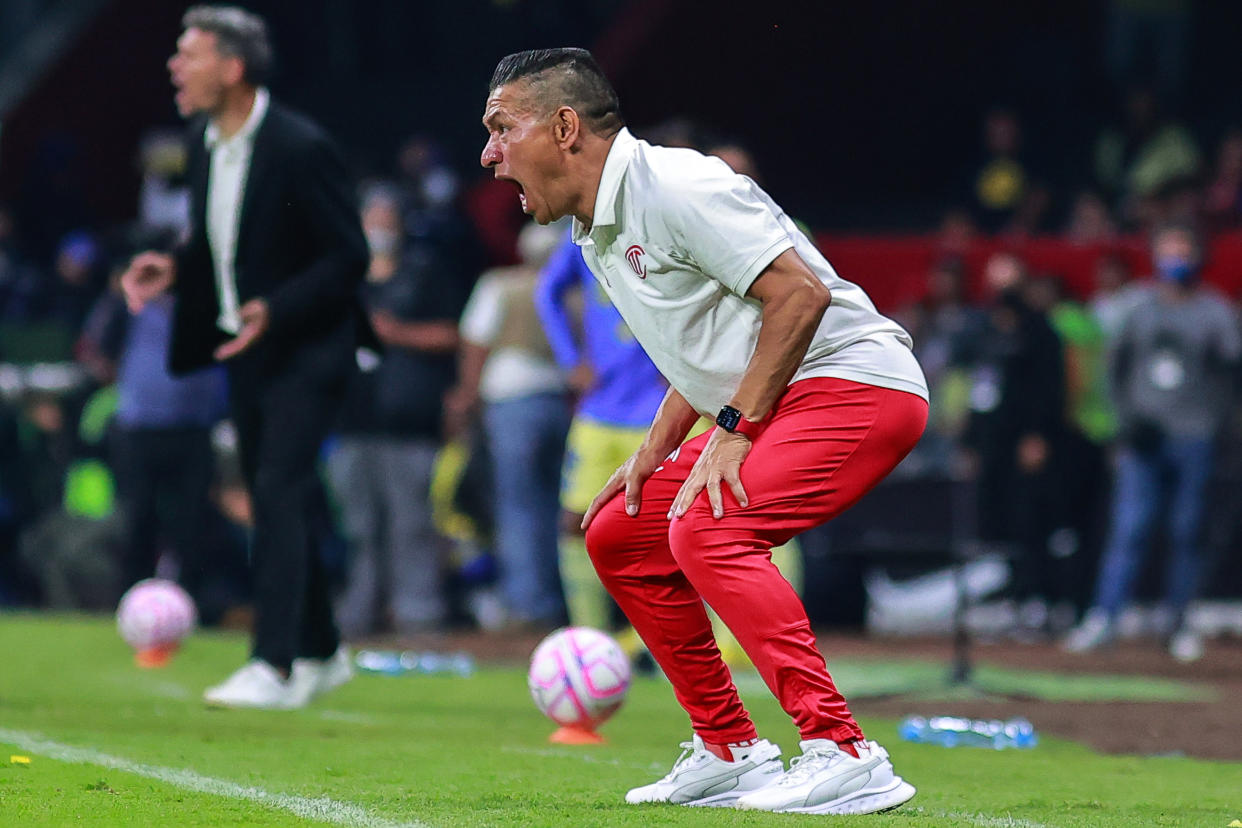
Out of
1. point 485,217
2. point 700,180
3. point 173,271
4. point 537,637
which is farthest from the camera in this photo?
point 485,217

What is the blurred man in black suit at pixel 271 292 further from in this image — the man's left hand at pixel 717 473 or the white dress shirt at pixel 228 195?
the man's left hand at pixel 717 473

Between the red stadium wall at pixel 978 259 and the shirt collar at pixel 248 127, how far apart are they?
7.88m

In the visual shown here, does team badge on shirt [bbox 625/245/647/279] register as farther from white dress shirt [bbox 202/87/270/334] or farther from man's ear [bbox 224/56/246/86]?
man's ear [bbox 224/56/246/86]

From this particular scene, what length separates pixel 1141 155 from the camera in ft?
57.3

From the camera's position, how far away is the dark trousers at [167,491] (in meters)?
12.9

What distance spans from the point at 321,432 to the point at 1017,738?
116 inches

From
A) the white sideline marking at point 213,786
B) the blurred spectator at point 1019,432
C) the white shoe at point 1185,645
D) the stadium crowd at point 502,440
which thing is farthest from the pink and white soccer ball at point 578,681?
the blurred spectator at point 1019,432

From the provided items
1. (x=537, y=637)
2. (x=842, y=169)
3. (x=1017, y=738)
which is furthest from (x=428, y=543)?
(x=842, y=169)

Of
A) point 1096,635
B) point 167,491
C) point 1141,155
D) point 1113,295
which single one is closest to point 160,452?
point 167,491

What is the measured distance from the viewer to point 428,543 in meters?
12.9

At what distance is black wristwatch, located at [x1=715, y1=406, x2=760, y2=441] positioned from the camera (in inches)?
196

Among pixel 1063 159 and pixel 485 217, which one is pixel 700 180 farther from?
pixel 1063 159

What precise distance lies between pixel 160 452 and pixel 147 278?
5.23 metres

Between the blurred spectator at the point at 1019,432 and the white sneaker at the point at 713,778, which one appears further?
the blurred spectator at the point at 1019,432
